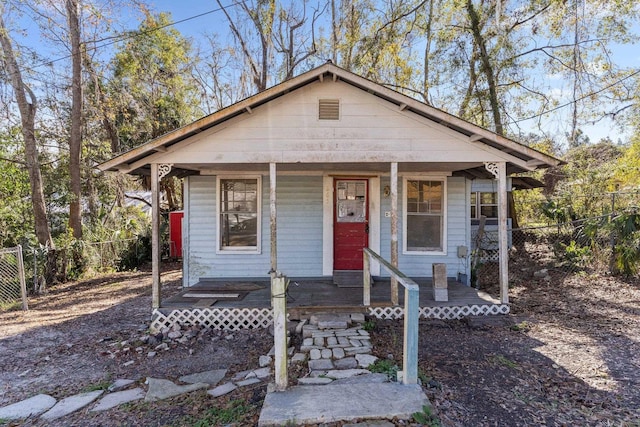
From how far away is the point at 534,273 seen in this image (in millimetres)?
9836

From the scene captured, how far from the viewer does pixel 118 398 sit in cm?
383

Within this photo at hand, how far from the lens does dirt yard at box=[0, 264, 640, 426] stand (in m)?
3.35

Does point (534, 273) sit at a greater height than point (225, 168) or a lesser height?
lesser

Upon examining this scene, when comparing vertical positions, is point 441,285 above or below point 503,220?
below

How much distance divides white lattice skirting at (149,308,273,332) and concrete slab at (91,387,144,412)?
1.97 meters

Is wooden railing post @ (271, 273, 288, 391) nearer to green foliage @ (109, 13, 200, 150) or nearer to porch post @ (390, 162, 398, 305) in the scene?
porch post @ (390, 162, 398, 305)

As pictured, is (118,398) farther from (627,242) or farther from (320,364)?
(627,242)

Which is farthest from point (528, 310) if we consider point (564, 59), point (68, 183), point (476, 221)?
point (68, 183)

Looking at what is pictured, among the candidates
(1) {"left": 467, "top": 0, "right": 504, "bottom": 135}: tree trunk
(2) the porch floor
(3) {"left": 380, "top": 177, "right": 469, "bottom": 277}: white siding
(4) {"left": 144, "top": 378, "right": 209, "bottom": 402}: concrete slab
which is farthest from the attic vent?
(1) {"left": 467, "top": 0, "right": 504, "bottom": 135}: tree trunk

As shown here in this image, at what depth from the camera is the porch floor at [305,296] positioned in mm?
6176

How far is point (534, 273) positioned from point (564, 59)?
8469mm

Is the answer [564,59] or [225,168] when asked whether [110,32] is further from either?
[564,59]

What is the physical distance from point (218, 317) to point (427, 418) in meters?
4.08

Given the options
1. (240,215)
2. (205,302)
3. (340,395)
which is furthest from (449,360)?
(240,215)
